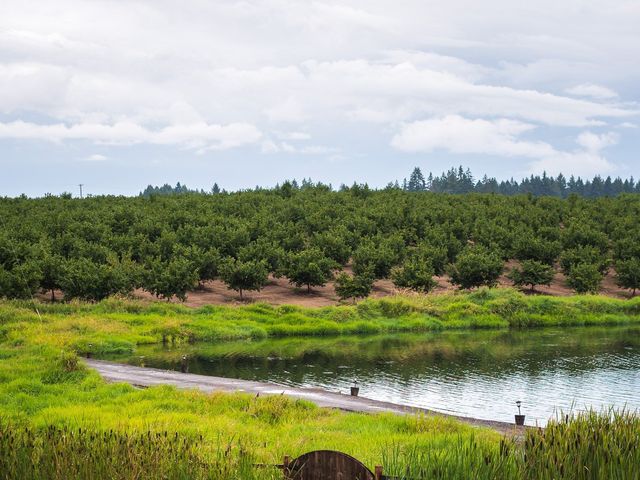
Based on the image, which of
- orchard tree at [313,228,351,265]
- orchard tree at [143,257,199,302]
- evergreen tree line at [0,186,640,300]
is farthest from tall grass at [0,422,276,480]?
orchard tree at [313,228,351,265]

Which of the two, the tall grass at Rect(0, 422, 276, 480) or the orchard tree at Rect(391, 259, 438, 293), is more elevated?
the tall grass at Rect(0, 422, 276, 480)

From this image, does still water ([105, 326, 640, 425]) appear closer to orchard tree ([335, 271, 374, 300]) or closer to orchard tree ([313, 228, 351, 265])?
orchard tree ([335, 271, 374, 300])

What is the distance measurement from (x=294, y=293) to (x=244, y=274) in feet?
23.3

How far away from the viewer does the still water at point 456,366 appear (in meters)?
31.1

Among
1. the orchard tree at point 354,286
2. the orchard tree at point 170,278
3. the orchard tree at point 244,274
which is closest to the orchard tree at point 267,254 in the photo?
the orchard tree at point 244,274

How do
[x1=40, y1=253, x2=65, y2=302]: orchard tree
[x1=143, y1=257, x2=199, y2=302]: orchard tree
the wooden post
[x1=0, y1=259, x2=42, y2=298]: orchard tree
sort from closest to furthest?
the wooden post, [x1=0, y1=259, x2=42, y2=298]: orchard tree, [x1=40, y1=253, x2=65, y2=302]: orchard tree, [x1=143, y1=257, x2=199, y2=302]: orchard tree

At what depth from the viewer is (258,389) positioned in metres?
28.8

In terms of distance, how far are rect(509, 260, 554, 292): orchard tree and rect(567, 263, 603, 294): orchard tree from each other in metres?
2.48

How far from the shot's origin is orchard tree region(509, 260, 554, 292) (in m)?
70.8

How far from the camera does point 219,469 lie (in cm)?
1002

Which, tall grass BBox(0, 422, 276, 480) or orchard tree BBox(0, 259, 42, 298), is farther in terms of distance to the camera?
orchard tree BBox(0, 259, 42, 298)

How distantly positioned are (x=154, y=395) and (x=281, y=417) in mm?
5054

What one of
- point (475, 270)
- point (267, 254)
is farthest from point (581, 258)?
point (267, 254)

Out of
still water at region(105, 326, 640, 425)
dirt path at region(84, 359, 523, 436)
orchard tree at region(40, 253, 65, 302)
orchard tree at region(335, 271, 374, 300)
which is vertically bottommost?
still water at region(105, 326, 640, 425)
